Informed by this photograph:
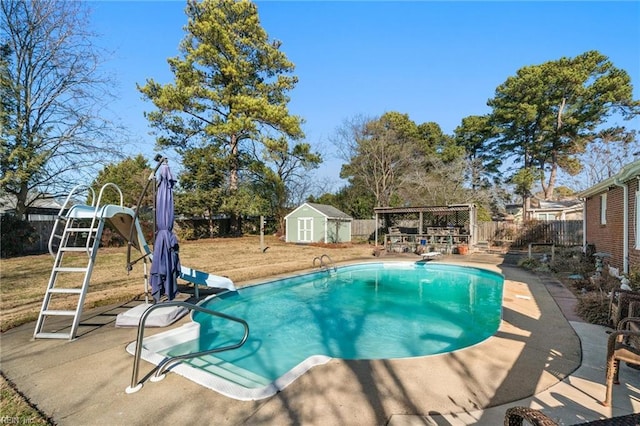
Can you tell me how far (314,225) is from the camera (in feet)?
80.0

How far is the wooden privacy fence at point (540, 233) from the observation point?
18.2 meters

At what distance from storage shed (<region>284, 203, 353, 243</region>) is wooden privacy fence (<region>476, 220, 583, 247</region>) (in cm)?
1079

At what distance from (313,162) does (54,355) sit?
22127mm

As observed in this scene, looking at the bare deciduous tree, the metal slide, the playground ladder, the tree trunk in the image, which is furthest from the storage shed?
the playground ladder

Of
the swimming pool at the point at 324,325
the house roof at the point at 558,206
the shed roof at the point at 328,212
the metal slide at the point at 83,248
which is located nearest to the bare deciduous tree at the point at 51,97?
the metal slide at the point at 83,248

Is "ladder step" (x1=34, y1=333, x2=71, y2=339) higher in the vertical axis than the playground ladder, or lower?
lower

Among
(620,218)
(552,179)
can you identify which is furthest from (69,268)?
(552,179)

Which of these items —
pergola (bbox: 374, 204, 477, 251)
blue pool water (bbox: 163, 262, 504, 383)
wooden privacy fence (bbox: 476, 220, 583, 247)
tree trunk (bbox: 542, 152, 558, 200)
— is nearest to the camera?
blue pool water (bbox: 163, 262, 504, 383)

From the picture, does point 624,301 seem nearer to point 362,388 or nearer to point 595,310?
point 595,310

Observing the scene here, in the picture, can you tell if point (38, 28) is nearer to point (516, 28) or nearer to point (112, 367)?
point (112, 367)

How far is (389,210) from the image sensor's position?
19078 mm

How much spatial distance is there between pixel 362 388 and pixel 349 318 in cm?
462

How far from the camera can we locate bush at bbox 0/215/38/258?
43.4ft

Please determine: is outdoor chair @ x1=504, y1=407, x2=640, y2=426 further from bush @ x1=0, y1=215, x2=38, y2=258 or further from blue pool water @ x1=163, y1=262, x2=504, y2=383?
bush @ x1=0, y1=215, x2=38, y2=258
